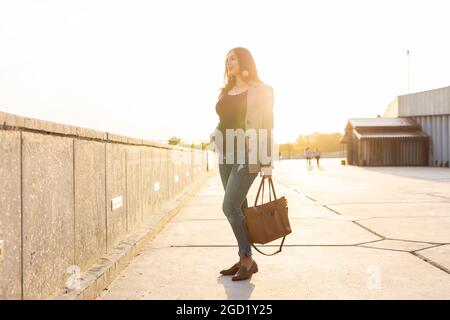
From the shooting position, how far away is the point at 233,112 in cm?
451

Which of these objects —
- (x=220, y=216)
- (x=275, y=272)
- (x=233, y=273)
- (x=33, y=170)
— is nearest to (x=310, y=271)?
(x=275, y=272)

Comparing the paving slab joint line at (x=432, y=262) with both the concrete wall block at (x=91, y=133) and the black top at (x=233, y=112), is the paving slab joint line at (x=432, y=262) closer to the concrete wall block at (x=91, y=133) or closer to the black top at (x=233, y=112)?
the black top at (x=233, y=112)

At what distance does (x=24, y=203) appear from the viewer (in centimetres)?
310

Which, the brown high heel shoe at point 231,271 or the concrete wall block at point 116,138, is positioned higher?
the concrete wall block at point 116,138

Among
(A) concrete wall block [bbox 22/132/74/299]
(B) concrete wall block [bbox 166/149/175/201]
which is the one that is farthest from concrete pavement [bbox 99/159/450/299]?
(B) concrete wall block [bbox 166/149/175/201]

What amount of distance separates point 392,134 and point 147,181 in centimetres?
3707

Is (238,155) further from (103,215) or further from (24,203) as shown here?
(24,203)

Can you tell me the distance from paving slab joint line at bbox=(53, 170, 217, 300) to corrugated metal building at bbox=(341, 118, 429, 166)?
36911 mm

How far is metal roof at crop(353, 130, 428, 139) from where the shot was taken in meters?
41.2

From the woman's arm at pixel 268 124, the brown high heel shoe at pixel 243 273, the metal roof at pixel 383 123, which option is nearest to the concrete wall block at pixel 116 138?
the woman's arm at pixel 268 124

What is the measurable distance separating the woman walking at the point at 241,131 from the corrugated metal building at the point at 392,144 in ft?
127

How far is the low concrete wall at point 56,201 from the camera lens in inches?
115

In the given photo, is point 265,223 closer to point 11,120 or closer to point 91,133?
point 91,133
